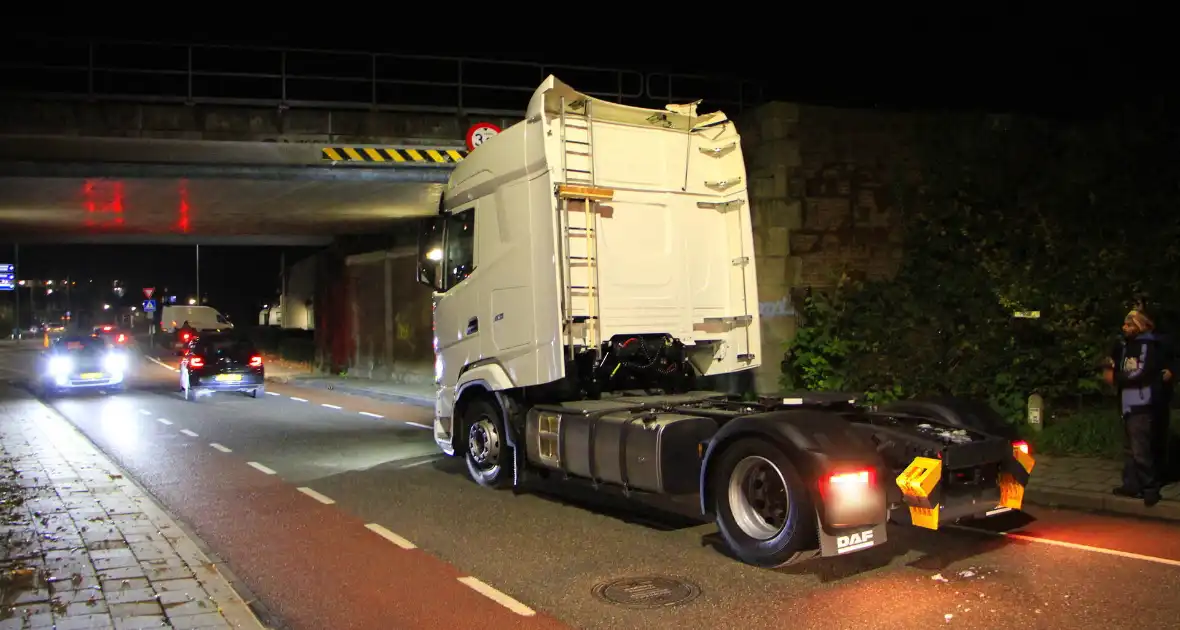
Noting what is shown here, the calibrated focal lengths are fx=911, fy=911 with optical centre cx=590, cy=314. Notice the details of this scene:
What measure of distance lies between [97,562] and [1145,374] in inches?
341

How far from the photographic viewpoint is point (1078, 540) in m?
7.02

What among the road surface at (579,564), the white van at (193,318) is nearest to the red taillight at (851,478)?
the road surface at (579,564)

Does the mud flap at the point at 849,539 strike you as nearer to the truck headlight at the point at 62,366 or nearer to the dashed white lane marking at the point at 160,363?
the truck headlight at the point at 62,366

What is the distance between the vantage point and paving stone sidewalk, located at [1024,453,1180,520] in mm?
7906

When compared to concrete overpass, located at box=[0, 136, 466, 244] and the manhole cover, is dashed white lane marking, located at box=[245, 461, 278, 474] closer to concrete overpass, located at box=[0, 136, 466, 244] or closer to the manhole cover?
concrete overpass, located at box=[0, 136, 466, 244]

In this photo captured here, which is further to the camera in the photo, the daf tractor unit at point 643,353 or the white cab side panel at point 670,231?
the white cab side panel at point 670,231

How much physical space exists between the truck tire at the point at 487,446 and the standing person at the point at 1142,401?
5.76 meters

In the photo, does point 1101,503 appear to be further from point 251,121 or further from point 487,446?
point 251,121

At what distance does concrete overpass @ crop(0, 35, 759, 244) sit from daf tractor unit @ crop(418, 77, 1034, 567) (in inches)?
256

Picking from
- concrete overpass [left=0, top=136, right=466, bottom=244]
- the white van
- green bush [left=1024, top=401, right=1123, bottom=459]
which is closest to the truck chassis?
green bush [left=1024, top=401, right=1123, bottom=459]

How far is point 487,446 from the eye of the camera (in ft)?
31.7

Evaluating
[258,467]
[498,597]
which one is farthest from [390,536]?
[258,467]

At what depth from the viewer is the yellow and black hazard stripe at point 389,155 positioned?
52.0ft

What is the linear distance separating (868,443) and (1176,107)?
8.47 m
